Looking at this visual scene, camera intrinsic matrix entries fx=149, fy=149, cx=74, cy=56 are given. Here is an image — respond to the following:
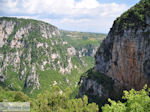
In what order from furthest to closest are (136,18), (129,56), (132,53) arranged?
1. (136,18)
2. (129,56)
3. (132,53)

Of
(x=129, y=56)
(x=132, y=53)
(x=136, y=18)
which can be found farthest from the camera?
(x=136, y=18)

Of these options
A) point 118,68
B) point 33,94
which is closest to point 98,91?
point 118,68

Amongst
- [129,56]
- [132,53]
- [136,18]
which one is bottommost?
[129,56]

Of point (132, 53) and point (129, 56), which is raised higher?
point (132, 53)

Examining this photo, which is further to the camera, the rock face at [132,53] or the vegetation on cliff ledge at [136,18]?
the vegetation on cliff ledge at [136,18]

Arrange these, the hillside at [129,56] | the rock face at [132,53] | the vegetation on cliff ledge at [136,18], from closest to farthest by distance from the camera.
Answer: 1. the rock face at [132,53]
2. the hillside at [129,56]
3. the vegetation on cliff ledge at [136,18]

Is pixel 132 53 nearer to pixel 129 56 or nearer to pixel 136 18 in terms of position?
pixel 129 56

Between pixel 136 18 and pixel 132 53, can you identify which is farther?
pixel 136 18

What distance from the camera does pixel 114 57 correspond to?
55750mm

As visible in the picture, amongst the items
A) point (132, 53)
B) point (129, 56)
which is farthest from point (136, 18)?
point (129, 56)

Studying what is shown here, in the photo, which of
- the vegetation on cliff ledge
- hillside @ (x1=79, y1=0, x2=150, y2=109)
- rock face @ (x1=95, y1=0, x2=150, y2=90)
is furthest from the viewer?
the vegetation on cliff ledge

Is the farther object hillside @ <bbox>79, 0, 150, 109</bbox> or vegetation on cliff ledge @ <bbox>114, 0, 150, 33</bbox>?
vegetation on cliff ledge @ <bbox>114, 0, 150, 33</bbox>

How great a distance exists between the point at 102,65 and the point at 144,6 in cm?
3428

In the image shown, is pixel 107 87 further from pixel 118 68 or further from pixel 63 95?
pixel 63 95
